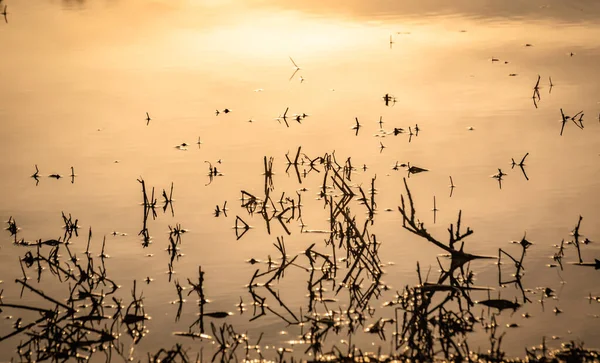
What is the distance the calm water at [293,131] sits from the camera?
7.23 metres

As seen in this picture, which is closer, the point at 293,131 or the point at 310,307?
the point at 310,307

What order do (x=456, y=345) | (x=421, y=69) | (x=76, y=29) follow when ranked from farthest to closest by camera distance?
1. (x=76, y=29)
2. (x=421, y=69)
3. (x=456, y=345)

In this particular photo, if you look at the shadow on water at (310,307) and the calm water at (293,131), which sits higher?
the calm water at (293,131)

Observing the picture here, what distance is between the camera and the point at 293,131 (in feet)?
36.8

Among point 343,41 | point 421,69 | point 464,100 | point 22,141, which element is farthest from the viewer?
point 343,41

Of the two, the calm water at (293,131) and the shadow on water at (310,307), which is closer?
the shadow on water at (310,307)

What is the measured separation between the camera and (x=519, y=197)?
8.77 m

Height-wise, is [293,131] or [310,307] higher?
[293,131]

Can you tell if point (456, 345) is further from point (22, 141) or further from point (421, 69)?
point (421, 69)

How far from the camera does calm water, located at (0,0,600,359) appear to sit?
723 cm

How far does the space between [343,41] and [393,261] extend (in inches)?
386

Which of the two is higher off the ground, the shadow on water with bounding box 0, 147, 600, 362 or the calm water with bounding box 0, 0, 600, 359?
the calm water with bounding box 0, 0, 600, 359

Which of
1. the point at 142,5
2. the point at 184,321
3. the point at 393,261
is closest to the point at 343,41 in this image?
the point at 142,5

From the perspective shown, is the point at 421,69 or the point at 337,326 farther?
the point at 421,69
